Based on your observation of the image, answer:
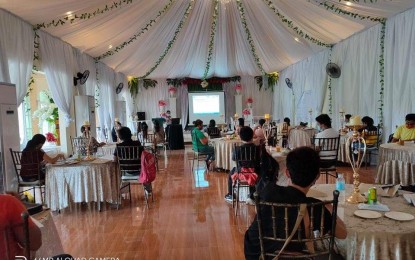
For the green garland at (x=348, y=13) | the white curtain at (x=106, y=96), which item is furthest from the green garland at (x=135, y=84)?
the green garland at (x=348, y=13)

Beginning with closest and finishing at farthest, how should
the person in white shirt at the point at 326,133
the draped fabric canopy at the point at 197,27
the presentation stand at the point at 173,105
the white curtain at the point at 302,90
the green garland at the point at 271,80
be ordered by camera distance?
the person in white shirt at the point at 326,133 → the draped fabric canopy at the point at 197,27 → the white curtain at the point at 302,90 → the green garland at the point at 271,80 → the presentation stand at the point at 173,105

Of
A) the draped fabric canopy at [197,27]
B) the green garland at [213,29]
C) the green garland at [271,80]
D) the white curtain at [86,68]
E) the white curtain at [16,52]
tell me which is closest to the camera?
the white curtain at [16,52]

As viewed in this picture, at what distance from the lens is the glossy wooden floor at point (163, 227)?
3285 mm

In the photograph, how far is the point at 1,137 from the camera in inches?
180

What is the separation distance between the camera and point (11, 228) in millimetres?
1487

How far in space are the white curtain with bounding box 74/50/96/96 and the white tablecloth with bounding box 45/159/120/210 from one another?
4.23 meters

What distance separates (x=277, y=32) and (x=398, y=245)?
7.87 meters

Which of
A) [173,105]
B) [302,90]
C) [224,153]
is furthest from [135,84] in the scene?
[224,153]

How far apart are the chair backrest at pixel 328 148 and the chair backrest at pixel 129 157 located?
2753mm

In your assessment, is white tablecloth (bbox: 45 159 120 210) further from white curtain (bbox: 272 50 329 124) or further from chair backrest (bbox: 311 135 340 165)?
white curtain (bbox: 272 50 329 124)

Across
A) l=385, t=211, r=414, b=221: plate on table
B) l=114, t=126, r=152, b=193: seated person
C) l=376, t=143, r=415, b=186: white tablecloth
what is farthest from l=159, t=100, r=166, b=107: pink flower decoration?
l=385, t=211, r=414, b=221: plate on table

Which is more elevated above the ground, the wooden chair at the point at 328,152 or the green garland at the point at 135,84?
the green garland at the point at 135,84

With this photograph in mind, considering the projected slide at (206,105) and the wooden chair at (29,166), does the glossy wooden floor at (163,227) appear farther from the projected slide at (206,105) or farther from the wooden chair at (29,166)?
the projected slide at (206,105)

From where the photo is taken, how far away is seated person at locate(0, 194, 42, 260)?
1471mm
